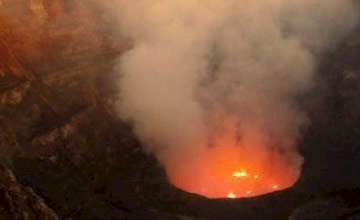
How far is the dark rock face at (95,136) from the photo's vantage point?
1795 cm

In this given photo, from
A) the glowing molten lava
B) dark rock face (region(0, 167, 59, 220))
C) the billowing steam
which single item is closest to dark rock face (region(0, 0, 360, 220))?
dark rock face (region(0, 167, 59, 220))

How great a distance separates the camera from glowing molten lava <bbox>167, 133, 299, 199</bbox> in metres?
22.2

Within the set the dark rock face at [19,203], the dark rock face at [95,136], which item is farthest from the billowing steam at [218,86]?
the dark rock face at [19,203]

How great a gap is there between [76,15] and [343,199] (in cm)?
1121

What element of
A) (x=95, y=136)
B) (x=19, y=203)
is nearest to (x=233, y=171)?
(x=95, y=136)

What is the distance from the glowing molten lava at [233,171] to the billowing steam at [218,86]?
4cm

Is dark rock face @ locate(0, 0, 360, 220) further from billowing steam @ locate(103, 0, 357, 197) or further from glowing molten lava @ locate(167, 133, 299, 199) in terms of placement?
glowing molten lava @ locate(167, 133, 299, 199)

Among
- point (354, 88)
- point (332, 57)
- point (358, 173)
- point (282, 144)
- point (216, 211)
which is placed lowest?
point (216, 211)

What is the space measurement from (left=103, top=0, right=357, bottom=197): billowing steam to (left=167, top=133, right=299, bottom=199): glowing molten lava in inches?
1.4

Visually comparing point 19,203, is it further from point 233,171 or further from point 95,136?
point 233,171

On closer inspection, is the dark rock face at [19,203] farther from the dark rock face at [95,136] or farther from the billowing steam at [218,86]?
the billowing steam at [218,86]

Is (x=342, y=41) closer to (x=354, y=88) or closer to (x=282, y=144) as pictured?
(x=354, y=88)

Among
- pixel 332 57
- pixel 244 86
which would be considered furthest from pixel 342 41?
pixel 244 86

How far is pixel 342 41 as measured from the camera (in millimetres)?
23891
